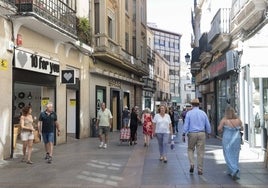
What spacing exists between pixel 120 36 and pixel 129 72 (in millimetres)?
5809

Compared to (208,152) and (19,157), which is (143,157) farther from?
(19,157)

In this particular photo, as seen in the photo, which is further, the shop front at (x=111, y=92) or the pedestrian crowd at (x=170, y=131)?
the shop front at (x=111, y=92)

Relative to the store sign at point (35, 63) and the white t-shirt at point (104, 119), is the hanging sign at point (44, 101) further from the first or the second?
the white t-shirt at point (104, 119)

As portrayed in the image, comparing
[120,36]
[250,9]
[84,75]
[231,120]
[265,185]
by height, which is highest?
[120,36]

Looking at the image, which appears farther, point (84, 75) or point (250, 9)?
point (84, 75)

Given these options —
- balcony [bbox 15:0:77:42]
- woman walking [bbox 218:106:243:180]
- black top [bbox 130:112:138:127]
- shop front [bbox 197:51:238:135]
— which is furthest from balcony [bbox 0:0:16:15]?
shop front [bbox 197:51:238:135]

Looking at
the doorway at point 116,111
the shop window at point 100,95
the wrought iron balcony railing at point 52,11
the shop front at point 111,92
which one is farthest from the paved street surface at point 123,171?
the doorway at point 116,111

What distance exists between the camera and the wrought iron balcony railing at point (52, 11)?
14164mm

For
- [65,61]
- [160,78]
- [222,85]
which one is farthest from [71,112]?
[160,78]

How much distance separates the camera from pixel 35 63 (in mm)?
15641

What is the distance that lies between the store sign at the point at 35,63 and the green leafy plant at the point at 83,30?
3.63 meters

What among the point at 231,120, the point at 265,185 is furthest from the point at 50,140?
the point at 265,185

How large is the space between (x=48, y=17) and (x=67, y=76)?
11.0 ft

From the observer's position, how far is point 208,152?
15.3 meters
